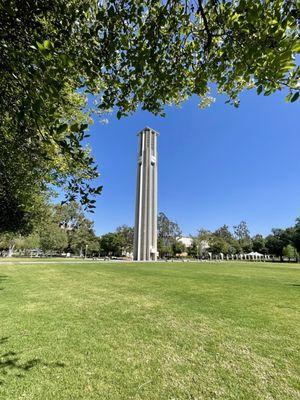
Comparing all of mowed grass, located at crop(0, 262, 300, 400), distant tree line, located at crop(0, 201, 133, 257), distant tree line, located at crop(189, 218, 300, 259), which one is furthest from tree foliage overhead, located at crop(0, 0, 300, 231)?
distant tree line, located at crop(189, 218, 300, 259)

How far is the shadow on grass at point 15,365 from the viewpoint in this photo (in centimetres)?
404

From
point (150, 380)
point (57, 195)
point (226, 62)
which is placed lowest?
point (150, 380)

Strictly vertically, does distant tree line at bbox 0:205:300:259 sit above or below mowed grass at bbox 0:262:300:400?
above

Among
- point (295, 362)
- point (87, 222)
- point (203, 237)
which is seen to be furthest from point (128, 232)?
point (295, 362)

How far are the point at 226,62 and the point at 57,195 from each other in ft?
48.1

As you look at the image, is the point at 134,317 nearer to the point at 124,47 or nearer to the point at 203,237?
the point at 124,47

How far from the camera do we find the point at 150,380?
3.88 meters

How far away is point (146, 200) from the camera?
59.1 m

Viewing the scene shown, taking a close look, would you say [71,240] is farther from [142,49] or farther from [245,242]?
[142,49]

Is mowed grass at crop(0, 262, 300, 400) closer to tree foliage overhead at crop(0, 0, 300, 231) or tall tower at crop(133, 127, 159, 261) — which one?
tree foliage overhead at crop(0, 0, 300, 231)

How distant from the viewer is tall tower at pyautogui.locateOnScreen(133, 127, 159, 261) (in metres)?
57.7

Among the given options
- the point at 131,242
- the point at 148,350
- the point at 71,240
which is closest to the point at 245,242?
the point at 131,242

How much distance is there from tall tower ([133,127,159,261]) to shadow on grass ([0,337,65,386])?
52.8 m

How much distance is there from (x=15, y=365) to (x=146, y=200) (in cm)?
5488
